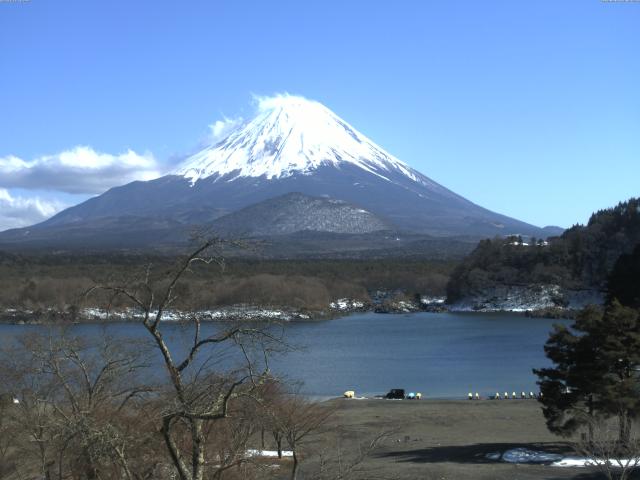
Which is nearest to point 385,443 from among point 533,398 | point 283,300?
point 533,398

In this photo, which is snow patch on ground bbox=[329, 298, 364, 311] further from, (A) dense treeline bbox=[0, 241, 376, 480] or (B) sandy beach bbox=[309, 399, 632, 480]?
(A) dense treeline bbox=[0, 241, 376, 480]

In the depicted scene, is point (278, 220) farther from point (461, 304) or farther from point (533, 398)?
point (533, 398)

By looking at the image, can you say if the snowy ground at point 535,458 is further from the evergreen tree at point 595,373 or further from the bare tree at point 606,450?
the bare tree at point 606,450

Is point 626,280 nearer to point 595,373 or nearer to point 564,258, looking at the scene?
point 595,373

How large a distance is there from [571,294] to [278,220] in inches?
3083

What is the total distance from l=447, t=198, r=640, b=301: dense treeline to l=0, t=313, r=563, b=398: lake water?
375 inches

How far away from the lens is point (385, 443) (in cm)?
1387

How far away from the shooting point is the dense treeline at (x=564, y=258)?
5300cm

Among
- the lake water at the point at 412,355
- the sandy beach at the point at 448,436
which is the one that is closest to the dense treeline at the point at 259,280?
the lake water at the point at 412,355

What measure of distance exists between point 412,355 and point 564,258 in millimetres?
28265

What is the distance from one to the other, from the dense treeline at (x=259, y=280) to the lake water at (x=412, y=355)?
563 cm

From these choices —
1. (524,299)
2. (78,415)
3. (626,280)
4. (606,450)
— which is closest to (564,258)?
(524,299)

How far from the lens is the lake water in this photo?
2244 centimetres

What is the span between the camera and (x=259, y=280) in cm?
5250
